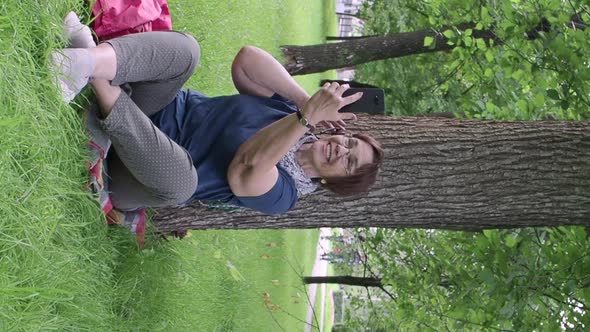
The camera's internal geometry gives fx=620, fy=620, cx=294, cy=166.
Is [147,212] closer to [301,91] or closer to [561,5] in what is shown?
[301,91]

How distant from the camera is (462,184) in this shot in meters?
3.81

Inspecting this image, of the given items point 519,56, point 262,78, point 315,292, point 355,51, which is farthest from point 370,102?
point 315,292

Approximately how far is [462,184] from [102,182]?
6.94ft

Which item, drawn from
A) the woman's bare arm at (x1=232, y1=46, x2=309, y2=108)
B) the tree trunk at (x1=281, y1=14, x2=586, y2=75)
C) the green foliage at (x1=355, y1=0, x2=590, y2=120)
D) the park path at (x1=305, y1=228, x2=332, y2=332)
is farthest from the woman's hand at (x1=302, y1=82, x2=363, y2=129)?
the park path at (x1=305, y1=228, x2=332, y2=332)

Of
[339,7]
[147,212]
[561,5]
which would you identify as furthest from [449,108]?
[339,7]

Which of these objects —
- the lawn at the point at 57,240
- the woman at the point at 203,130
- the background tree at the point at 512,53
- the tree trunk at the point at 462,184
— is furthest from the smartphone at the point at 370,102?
the background tree at the point at 512,53

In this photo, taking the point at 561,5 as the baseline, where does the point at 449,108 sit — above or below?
above

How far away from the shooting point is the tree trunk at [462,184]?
3744 millimetres

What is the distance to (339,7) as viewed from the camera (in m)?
32.0

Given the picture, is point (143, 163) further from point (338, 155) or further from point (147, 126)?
point (338, 155)

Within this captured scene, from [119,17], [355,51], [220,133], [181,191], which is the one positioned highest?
[355,51]

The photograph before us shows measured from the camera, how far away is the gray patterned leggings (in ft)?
9.48

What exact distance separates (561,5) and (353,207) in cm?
231

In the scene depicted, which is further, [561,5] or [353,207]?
[561,5]
